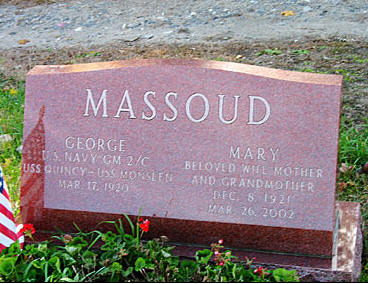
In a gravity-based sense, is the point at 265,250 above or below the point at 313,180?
below

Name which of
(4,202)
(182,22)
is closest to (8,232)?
(4,202)

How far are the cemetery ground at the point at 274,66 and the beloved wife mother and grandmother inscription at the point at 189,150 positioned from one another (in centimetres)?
30

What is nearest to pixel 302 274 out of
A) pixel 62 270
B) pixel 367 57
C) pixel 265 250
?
pixel 265 250

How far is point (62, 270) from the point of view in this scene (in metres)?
2.69

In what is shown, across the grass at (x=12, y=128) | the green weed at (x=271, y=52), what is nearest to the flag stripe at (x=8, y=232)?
the grass at (x=12, y=128)

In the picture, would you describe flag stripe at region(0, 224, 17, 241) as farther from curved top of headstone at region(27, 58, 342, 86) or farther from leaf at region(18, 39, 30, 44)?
leaf at region(18, 39, 30, 44)

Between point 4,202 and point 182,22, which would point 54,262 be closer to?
point 4,202

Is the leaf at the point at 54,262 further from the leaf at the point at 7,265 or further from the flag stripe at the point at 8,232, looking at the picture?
the flag stripe at the point at 8,232

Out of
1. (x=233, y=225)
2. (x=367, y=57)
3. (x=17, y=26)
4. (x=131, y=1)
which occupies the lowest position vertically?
(x=233, y=225)

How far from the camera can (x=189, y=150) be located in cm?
284

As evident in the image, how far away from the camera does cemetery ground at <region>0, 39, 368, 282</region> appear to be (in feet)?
12.2

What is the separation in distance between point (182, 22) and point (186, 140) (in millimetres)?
4256

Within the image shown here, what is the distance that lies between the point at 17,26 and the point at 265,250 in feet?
18.9

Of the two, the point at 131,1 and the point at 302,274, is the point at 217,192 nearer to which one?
the point at 302,274
